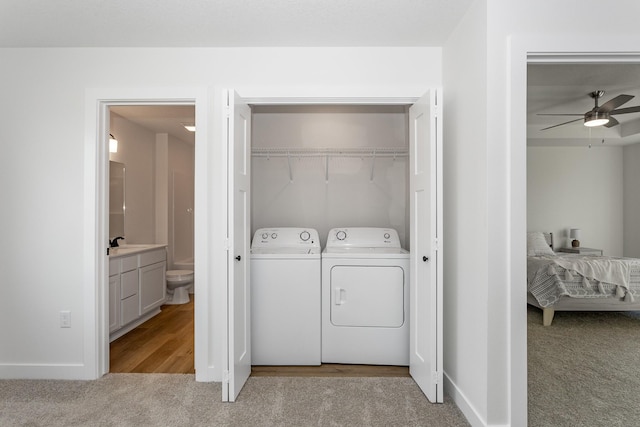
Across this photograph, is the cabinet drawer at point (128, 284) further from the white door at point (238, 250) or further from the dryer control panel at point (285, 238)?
the white door at point (238, 250)

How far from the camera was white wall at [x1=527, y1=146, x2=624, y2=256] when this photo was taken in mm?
5410

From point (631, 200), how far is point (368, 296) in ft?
17.6

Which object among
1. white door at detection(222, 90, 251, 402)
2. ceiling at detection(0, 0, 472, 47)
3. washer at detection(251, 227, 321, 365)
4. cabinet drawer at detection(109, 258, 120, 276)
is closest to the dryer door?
washer at detection(251, 227, 321, 365)

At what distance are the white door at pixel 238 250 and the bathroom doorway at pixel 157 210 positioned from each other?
0.59 metres

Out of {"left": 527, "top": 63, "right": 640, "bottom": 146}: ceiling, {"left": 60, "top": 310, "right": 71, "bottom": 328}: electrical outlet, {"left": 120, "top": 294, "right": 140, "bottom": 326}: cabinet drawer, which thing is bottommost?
{"left": 120, "top": 294, "right": 140, "bottom": 326}: cabinet drawer

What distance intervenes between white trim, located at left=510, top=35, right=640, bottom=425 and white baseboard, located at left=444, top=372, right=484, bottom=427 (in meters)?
0.17

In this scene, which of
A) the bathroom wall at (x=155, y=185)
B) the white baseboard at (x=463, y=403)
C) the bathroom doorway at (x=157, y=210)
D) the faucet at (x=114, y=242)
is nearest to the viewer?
the white baseboard at (x=463, y=403)

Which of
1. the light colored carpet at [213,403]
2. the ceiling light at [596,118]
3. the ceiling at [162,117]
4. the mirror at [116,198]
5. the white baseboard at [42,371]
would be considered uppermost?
the ceiling at [162,117]

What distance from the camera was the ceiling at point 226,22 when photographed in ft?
6.23

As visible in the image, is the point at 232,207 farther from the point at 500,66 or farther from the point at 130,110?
the point at 130,110

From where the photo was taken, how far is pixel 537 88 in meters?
3.58

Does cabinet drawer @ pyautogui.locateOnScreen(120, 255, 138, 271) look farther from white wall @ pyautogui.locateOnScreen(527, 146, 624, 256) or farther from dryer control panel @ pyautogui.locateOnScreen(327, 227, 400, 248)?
white wall @ pyautogui.locateOnScreen(527, 146, 624, 256)

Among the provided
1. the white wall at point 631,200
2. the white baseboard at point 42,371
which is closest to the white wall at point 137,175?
the white baseboard at point 42,371

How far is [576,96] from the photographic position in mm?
3824
